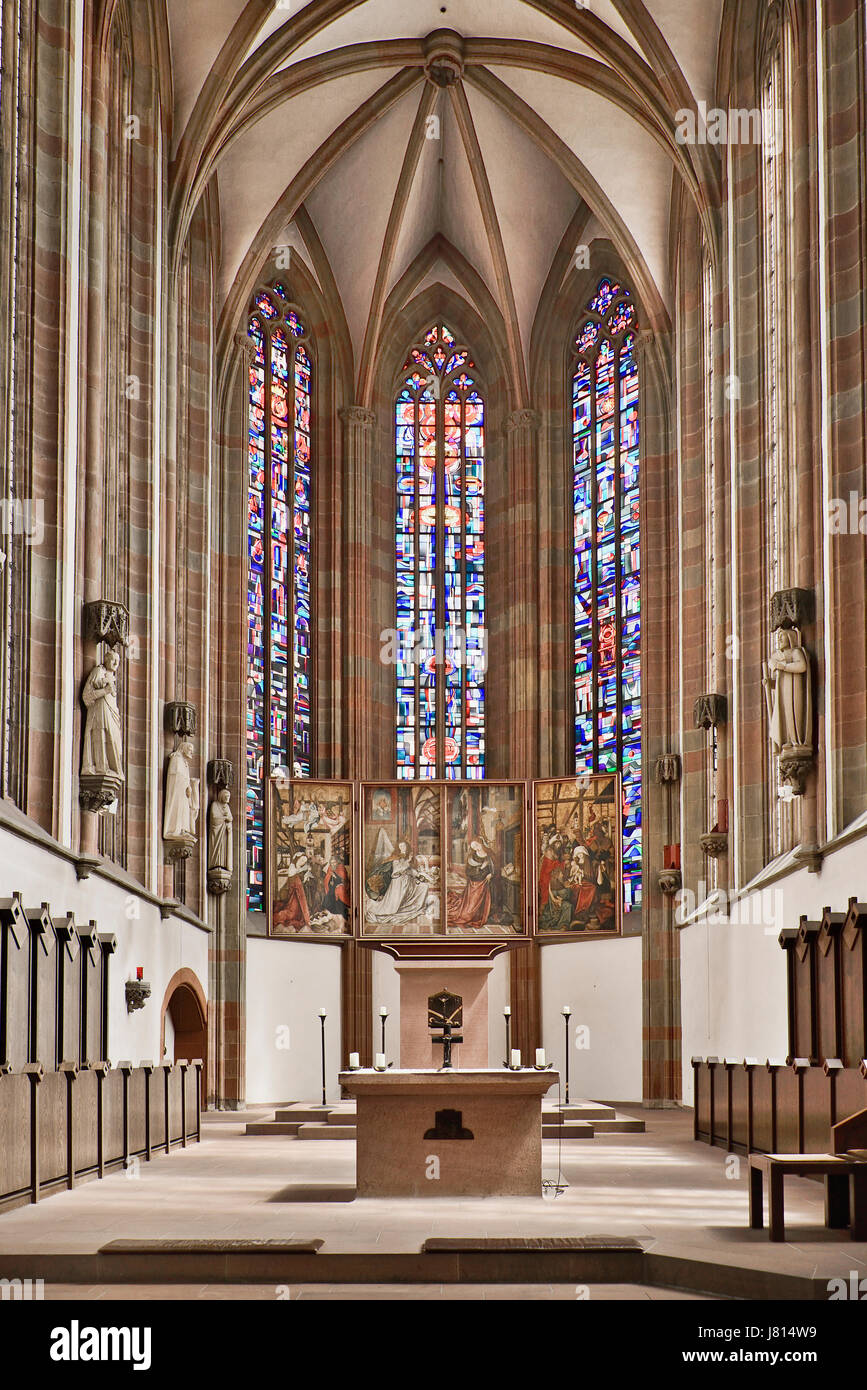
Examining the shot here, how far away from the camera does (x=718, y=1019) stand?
23125 mm

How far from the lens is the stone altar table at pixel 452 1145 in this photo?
38.5 feet

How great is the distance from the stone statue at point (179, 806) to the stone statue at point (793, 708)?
9331mm

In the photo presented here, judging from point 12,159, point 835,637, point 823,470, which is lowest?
point 835,637

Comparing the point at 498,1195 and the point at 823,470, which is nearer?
the point at 498,1195

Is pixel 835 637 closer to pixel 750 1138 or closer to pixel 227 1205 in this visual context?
pixel 750 1138

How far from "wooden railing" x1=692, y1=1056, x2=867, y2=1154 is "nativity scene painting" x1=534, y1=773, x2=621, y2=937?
9113 mm

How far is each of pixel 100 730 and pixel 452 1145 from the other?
7.19 m

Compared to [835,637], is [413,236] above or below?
above

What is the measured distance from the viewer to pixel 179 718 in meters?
23.3

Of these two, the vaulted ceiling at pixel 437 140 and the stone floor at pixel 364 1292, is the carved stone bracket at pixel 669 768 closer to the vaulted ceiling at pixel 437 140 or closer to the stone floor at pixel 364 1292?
the vaulted ceiling at pixel 437 140

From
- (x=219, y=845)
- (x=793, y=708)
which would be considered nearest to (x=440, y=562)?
(x=219, y=845)

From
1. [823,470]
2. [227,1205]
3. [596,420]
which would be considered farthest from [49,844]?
[596,420]

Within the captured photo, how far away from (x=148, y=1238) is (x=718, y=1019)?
15.1 meters

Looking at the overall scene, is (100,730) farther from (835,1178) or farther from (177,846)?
(835,1178)
